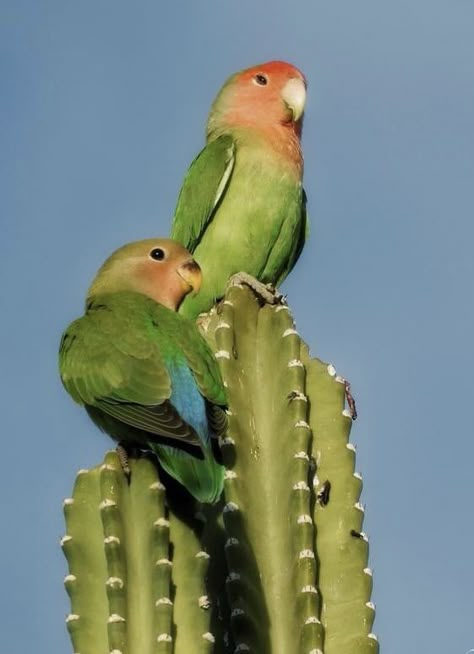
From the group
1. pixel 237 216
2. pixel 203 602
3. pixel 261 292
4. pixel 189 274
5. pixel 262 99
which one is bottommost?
pixel 203 602

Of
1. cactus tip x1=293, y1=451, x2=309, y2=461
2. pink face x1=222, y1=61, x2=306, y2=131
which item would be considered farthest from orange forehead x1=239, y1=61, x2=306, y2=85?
cactus tip x1=293, y1=451, x2=309, y2=461

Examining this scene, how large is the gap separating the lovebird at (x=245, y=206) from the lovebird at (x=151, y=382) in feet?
6.14

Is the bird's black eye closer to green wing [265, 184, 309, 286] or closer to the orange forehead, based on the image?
green wing [265, 184, 309, 286]

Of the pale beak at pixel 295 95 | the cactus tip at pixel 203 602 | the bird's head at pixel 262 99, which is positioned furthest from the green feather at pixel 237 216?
the cactus tip at pixel 203 602

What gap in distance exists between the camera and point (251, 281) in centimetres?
476

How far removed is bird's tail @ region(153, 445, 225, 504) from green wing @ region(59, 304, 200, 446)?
6 cm

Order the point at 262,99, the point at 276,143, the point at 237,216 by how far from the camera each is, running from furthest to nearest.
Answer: the point at 262,99 → the point at 276,143 → the point at 237,216

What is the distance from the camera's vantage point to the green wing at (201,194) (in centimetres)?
654

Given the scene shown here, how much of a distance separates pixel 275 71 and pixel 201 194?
4.14 ft

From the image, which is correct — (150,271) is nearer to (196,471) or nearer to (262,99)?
(196,471)

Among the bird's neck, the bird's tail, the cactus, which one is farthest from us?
the bird's neck

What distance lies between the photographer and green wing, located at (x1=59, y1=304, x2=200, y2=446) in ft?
12.0

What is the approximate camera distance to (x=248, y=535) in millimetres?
3625

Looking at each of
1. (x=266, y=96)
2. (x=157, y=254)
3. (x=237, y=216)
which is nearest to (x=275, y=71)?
(x=266, y=96)
